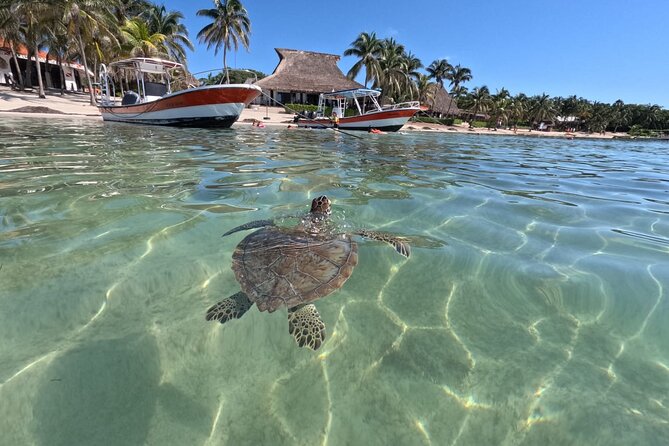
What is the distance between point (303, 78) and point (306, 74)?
4.20 ft

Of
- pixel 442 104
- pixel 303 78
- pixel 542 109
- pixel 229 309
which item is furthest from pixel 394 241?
pixel 542 109

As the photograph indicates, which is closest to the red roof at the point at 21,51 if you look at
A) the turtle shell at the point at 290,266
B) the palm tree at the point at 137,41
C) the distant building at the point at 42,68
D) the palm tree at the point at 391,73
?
the distant building at the point at 42,68

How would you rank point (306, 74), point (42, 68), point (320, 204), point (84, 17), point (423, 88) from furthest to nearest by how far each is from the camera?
point (423, 88), point (306, 74), point (42, 68), point (84, 17), point (320, 204)

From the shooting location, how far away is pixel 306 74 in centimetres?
4322

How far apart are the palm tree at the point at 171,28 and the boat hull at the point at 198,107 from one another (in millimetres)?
27218

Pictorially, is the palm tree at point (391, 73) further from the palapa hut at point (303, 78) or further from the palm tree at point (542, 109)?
the palm tree at point (542, 109)

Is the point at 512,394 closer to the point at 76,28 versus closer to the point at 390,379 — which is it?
the point at 390,379

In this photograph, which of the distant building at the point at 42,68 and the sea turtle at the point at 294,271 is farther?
the distant building at the point at 42,68

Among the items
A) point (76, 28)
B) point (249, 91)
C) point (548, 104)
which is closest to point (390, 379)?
point (249, 91)

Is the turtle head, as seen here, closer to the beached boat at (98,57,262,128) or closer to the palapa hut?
the beached boat at (98,57,262,128)

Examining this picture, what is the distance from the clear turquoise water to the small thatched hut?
57404mm

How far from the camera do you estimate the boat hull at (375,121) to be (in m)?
23.3

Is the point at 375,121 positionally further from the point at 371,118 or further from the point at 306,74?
the point at 306,74

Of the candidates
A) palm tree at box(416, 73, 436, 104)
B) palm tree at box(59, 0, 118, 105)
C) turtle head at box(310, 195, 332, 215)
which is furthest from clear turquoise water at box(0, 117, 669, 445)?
palm tree at box(416, 73, 436, 104)
